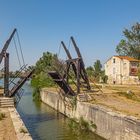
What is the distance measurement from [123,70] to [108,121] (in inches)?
1497

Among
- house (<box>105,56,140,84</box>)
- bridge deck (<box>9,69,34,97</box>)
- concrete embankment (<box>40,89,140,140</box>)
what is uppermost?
house (<box>105,56,140,84</box>)

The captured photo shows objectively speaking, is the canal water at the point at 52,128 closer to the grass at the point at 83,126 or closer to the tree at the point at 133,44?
the grass at the point at 83,126

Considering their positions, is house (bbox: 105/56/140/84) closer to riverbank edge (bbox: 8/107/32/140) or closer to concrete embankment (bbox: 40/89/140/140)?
concrete embankment (bbox: 40/89/140/140)

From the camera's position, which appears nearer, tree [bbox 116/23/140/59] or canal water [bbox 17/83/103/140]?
canal water [bbox 17/83/103/140]

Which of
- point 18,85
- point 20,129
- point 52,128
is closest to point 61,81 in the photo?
point 18,85

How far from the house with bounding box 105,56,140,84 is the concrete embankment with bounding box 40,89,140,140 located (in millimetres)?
28605

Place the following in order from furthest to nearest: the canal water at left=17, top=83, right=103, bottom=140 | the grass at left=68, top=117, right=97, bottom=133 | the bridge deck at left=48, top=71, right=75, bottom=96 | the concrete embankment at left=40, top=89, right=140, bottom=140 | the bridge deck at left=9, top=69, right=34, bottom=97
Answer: the bridge deck at left=48, top=71, right=75, bottom=96
the bridge deck at left=9, top=69, right=34, bottom=97
the grass at left=68, top=117, right=97, bottom=133
the canal water at left=17, top=83, right=103, bottom=140
the concrete embankment at left=40, top=89, right=140, bottom=140

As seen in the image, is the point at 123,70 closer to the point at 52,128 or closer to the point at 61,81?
the point at 61,81

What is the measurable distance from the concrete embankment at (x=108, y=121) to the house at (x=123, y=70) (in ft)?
93.8

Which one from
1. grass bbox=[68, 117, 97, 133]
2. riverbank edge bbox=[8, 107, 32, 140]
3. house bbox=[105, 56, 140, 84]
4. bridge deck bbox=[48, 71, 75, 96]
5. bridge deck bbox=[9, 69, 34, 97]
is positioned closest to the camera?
riverbank edge bbox=[8, 107, 32, 140]

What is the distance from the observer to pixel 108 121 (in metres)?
18.5

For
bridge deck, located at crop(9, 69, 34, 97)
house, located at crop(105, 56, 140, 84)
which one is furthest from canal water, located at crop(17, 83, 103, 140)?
house, located at crop(105, 56, 140, 84)

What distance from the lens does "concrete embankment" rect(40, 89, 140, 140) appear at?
50.7 ft

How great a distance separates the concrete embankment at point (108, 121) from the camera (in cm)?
1546
